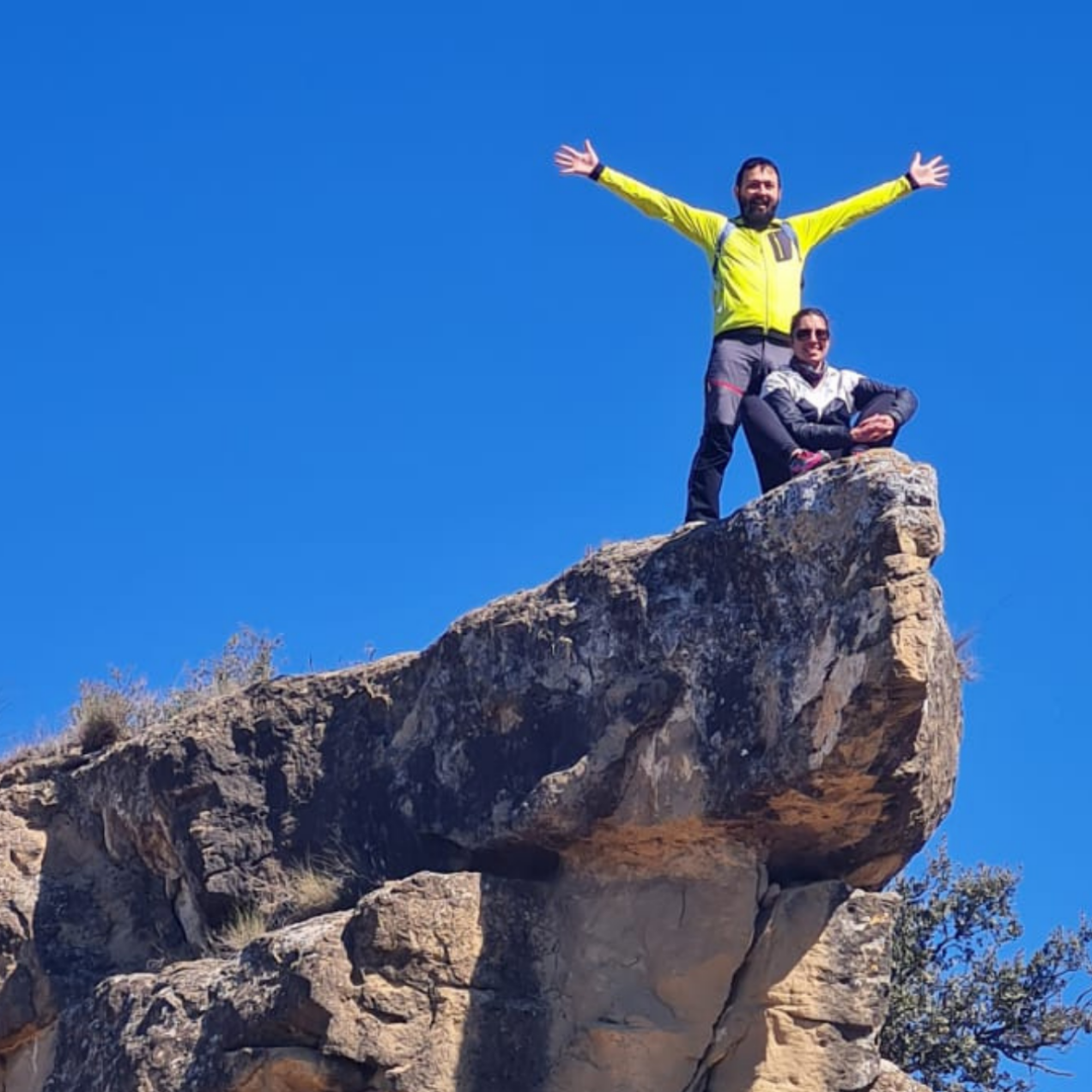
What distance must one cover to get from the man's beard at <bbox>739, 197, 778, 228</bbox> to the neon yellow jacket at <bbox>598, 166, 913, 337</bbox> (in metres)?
0.04

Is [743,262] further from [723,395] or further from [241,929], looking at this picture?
[241,929]

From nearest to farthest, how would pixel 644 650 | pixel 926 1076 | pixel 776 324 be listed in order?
pixel 644 650, pixel 776 324, pixel 926 1076

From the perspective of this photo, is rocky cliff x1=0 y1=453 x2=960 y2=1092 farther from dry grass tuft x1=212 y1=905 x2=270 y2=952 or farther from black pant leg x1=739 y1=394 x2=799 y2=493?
black pant leg x1=739 y1=394 x2=799 y2=493

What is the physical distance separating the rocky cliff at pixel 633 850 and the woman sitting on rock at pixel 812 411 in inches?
19.1

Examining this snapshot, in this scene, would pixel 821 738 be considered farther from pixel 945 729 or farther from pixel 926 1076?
pixel 926 1076

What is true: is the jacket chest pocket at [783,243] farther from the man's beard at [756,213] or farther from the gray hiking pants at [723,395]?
the gray hiking pants at [723,395]

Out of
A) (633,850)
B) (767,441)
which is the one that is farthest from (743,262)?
(633,850)

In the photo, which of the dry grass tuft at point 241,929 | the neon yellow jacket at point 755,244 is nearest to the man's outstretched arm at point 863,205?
the neon yellow jacket at point 755,244

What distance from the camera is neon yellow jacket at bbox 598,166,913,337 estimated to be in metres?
13.3

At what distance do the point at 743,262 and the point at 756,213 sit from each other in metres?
0.36

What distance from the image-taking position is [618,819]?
→ 479 inches

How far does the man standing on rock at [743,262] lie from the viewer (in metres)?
13.0

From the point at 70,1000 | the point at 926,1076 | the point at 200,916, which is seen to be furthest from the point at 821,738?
the point at 926,1076

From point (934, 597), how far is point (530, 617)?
7.89ft
